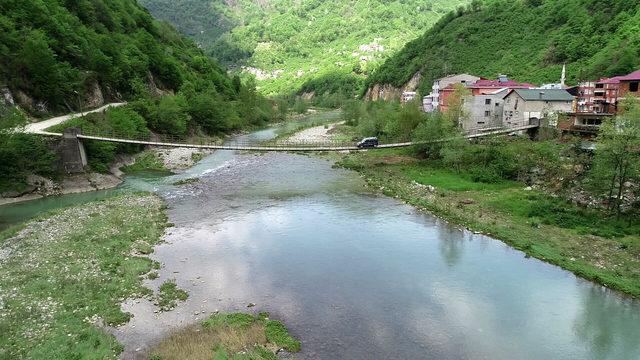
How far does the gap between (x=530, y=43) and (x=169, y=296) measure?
10348 cm

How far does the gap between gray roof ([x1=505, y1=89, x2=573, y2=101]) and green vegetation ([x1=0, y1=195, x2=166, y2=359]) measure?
152 ft

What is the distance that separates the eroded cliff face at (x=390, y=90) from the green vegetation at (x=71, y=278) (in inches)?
3677

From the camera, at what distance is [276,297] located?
2081 centimetres

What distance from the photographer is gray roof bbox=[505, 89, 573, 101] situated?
5434 cm

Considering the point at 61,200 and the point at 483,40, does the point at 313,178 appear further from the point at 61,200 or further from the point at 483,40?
the point at 483,40

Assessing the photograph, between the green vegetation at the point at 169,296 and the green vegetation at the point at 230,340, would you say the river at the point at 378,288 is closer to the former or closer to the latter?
the green vegetation at the point at 169,296

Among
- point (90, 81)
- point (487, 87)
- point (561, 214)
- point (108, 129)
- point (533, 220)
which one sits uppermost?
point (90, 81)

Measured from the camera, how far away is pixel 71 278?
21.1 m

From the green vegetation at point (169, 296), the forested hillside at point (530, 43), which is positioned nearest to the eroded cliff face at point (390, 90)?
the forested hillside at point (530, 43)

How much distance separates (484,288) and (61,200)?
3403 centimetres

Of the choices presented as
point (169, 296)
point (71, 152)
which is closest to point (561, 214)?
point (169, 296)

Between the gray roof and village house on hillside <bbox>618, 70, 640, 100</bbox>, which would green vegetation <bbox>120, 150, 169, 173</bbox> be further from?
village house on hillside <bbox>618, 70, 640, 100</bbox>

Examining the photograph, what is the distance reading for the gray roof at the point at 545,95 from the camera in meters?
54.3

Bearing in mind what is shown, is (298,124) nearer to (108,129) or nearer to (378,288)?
(108,129)
